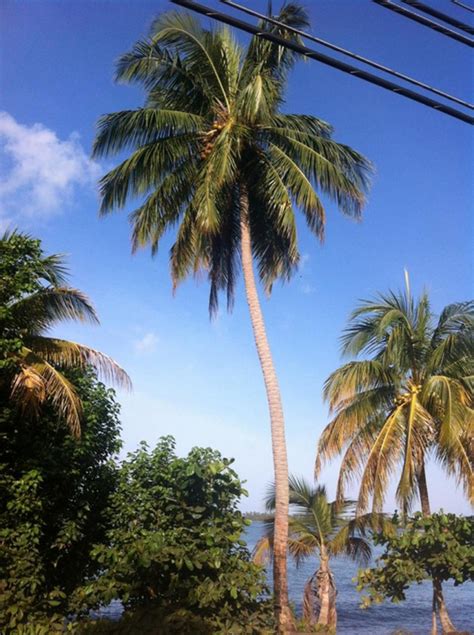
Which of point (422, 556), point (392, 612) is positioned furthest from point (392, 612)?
point (422, 556)

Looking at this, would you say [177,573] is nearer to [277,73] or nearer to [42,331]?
[42,331]

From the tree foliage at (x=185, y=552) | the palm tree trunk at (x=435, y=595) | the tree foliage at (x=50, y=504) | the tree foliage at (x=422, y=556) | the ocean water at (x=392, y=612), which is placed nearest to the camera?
the tree foliage at (x=185, y=552)

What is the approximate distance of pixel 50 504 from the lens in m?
10.8

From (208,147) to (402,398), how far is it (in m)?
6.36

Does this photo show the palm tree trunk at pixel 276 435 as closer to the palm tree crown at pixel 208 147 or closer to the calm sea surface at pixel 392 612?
the palm tree crown at pixel 208 147

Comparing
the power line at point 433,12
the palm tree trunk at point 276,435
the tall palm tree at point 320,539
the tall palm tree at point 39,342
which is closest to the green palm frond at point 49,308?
the tall palm tree at point 39,342

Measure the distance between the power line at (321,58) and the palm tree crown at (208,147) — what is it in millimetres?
5827

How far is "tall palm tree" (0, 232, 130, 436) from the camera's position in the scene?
32.8ft

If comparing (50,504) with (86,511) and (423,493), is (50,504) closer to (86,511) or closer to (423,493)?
(86,511)

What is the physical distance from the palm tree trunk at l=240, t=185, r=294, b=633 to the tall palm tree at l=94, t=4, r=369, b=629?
0.09ft

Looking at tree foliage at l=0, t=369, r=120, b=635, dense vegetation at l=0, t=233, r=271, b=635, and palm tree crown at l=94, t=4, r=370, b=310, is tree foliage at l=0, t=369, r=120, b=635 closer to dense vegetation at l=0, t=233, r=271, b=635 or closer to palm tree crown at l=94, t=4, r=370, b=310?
dense vegetation at l=0, t=233, r=271, b=635

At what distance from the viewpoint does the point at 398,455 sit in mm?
12758

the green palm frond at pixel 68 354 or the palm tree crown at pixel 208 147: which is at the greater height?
the palm tree crown at pixel 208 147

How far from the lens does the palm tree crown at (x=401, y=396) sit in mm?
12555
